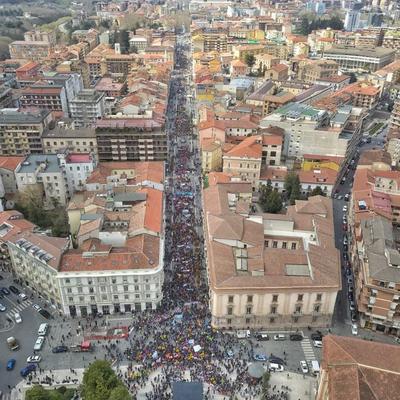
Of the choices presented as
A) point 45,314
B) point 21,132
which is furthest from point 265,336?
point 21,132

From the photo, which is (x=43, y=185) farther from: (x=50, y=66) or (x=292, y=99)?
(x=50, y=66)

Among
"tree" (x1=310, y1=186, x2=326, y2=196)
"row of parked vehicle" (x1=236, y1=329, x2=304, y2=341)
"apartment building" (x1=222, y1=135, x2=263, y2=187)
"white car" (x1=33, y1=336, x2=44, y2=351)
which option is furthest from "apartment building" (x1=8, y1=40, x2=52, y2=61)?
"row of parked vehicle" (x1=236, y1=329, x2=304, y2=341)

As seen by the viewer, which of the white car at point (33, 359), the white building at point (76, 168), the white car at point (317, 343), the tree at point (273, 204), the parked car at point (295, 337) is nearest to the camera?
the white car at point (33, 359)

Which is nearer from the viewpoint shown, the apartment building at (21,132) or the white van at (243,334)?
the white van at (243,334)

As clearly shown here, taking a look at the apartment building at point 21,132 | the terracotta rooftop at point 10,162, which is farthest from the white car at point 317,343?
the apartment building at point 21,132

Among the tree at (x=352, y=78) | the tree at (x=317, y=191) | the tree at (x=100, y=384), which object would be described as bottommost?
the tree at (x=317, y=191)

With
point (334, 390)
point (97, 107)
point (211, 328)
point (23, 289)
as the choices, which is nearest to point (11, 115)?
point (97, 107)

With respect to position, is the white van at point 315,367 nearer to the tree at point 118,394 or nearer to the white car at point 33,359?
the tree at point 118,394

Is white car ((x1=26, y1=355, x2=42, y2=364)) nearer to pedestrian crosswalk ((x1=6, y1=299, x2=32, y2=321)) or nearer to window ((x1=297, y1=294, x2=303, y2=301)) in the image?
pedestrian crosswalk ((x1=6, y1=299, x2=32, y2=321))
